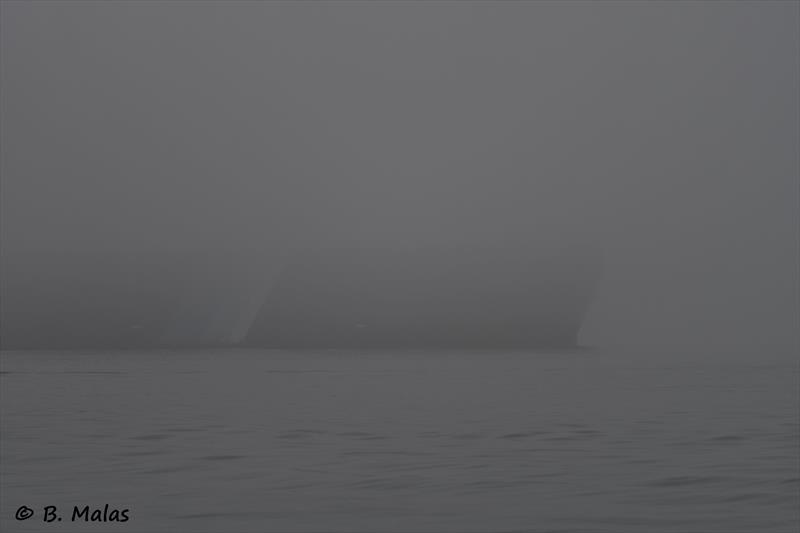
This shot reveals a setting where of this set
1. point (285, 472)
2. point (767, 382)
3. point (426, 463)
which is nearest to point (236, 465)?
point (285, 472)

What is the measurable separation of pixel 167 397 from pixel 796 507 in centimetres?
2371

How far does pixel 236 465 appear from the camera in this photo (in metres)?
17.2

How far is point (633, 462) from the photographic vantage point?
57.4 ft

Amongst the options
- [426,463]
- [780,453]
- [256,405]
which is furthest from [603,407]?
[426,463]

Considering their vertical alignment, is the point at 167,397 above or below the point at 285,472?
above

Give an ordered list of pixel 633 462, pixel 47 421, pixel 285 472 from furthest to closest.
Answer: pixel 47 421 < pixel 633 462 < pixel 285 472

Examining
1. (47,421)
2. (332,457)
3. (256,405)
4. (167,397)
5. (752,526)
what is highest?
(167,397)

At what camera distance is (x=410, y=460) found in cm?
1778

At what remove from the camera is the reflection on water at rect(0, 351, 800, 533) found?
12.7 metres

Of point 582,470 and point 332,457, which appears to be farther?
point 332,457

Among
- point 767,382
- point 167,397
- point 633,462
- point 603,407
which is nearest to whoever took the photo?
point 633,462

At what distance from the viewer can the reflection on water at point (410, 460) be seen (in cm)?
1272

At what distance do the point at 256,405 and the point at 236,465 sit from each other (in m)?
13.9

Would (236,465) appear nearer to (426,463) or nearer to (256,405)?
(426,463)
